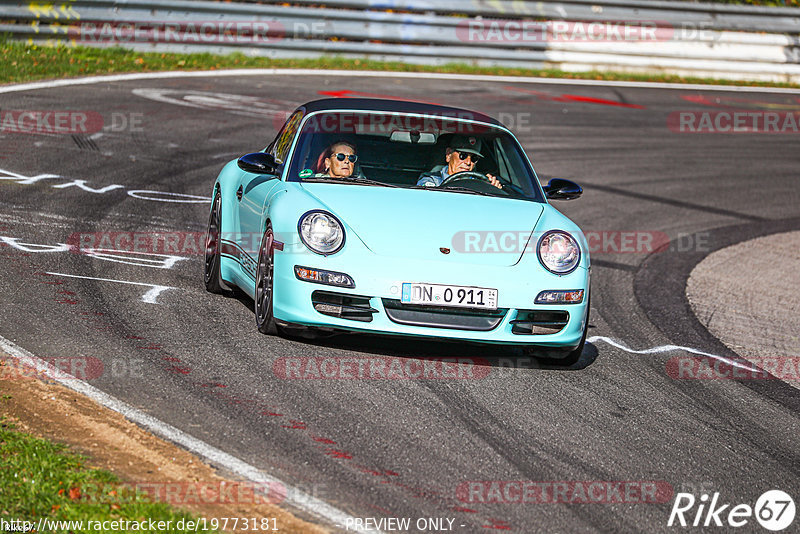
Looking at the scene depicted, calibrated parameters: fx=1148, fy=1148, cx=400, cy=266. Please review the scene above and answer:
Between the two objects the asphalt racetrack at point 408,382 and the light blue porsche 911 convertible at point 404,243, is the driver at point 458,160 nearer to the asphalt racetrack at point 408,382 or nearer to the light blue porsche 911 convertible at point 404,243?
the light blue porsche 911 convertible at point 404,243

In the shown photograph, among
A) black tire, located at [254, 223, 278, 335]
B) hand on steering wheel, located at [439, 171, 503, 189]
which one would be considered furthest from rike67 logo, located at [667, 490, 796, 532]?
hand on steering wheel, located at [439, 171, 503, 189]

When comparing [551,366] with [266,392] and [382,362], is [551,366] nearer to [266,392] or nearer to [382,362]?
[382,362]

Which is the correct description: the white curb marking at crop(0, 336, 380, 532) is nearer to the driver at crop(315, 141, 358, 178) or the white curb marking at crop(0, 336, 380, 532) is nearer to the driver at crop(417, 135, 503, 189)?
the driver at crop(315, 141, 358, 178)

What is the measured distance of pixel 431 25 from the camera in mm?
21031

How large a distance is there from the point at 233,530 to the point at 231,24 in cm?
1656

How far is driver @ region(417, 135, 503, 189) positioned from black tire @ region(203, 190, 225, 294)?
1463 millimetres

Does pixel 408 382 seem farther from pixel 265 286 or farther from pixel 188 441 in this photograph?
pixel 188 441

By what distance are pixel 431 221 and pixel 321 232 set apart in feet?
2.22

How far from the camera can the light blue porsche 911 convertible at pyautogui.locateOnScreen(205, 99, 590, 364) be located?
20.4 ft

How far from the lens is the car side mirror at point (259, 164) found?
285 inches

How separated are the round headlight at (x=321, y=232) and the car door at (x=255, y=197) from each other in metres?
0.57

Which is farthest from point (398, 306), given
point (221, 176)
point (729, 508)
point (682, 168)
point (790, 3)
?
point (790, 3)

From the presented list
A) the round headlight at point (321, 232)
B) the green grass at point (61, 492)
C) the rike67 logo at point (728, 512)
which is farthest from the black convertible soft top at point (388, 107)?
the green grass at point (61, 492)

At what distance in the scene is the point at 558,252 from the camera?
21.7 feet
